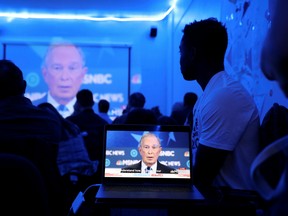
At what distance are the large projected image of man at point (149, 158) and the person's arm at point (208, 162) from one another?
12cm

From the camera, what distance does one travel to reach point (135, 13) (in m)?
7.86

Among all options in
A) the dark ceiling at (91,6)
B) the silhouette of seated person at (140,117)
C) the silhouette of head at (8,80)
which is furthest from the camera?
the dark ceiling at (91,6)

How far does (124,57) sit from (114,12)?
3.01 feet

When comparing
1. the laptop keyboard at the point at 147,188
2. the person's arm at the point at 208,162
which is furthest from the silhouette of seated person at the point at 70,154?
the person's arm at the point at 208,162

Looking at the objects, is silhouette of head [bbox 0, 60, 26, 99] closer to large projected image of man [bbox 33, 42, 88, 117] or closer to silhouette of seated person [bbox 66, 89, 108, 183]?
silhouette of seated person [bbox 66, 89, 108, 183]

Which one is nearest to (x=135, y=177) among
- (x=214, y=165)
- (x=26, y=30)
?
(x=214, y=165)

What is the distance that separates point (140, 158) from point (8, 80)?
0.78 meters

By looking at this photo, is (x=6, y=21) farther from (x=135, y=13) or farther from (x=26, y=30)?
(x=135, y=13)

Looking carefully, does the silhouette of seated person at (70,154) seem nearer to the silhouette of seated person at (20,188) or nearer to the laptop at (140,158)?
the laptop at (140,158)

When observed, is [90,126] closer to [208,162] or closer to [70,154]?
[70,154]

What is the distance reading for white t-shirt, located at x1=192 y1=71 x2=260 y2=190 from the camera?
4.31 ft

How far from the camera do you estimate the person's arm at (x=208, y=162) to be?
1.31 metres

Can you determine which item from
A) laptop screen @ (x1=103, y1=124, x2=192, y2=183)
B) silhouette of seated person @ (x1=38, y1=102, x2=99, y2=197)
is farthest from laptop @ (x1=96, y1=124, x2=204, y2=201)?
silhouette of seated person @ (x1=38, y1=102, x2=99, y2=197)

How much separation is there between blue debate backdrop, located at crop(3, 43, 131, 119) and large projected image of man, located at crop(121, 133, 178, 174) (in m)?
6.32
